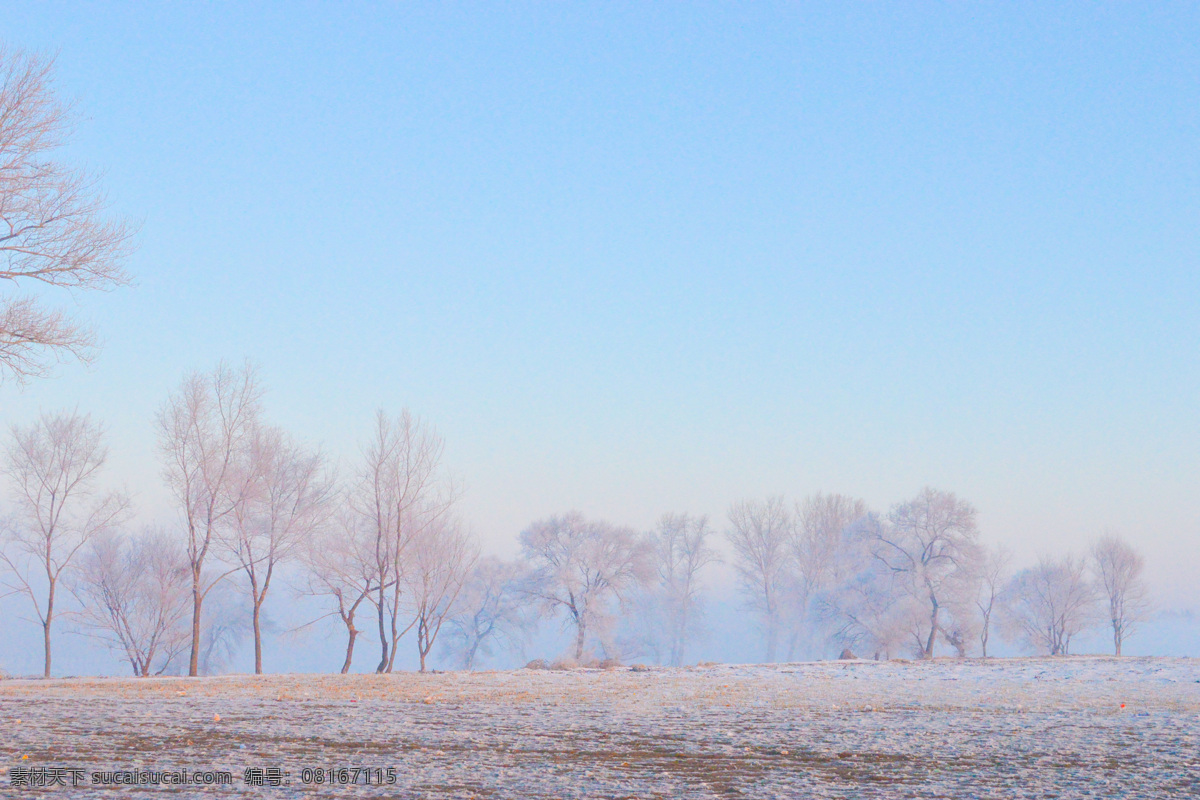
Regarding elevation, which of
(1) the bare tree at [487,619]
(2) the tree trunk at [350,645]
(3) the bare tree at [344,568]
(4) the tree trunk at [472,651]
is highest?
(3) the bare tree at [344,568]

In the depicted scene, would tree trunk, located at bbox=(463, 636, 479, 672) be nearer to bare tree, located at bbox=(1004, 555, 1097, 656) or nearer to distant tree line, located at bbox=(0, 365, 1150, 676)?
distant tree line, located at bbox=(0, 365, 1150, 676)

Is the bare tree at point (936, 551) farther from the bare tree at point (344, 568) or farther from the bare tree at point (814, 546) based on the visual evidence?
the bare tree at point (344, 568)

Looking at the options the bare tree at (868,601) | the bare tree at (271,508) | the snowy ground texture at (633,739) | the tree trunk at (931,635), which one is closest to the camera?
the snowy ground texture at (633,739)

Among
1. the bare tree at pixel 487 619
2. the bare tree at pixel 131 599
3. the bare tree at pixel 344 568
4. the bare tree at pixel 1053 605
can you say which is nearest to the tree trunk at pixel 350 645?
the bare tree at pixel 344 568

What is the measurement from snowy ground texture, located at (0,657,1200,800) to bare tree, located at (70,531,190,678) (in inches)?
978

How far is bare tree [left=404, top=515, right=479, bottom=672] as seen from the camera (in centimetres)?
3744

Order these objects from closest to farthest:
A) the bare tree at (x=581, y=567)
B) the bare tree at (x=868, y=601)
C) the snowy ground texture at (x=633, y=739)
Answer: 1. the snowy ground texture at (x=633, y=739)
2. the bare tree at (x=868, y=601)
3. the bare tree at (x=581, y=567)

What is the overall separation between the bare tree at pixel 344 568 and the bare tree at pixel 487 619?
957 inches

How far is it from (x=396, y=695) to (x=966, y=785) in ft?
40.8

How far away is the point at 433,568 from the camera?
124 feet

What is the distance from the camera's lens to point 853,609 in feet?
170

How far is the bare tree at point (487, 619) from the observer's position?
2375 inches

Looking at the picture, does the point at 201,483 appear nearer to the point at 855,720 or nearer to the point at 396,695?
the point at 396,695

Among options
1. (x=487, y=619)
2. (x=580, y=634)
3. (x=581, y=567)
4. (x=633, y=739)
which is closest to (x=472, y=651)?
(x=487, y=619)
